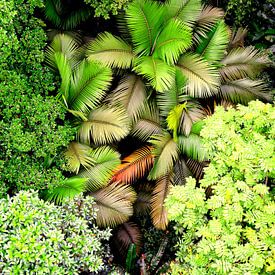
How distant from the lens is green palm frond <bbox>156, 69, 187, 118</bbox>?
752cm

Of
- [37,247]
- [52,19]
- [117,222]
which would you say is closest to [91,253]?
[37,247]

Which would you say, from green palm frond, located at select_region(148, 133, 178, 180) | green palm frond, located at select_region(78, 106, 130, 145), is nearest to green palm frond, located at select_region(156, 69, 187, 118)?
green palm frond, located at select_region(148, 133, 178, 180)

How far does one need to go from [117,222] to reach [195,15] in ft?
12.8

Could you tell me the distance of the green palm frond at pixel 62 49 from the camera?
24.4 feet

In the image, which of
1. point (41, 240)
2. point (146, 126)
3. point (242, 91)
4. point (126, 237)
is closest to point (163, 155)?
point (146, 126)

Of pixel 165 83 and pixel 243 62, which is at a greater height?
pixel 243 62

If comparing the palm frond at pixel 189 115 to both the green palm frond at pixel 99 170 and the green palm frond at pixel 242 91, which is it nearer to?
the green palm frond at pixel 242 91

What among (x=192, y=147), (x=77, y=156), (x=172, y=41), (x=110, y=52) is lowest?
(x=77, y=156)

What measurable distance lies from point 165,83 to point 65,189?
241cm

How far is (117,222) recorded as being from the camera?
7.19m

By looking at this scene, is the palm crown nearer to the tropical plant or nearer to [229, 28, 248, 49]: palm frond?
the tropical plant

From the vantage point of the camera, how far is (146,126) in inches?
299

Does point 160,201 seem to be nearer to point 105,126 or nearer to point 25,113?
point 105,126

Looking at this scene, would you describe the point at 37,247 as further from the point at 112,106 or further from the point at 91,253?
the point at 112,106
